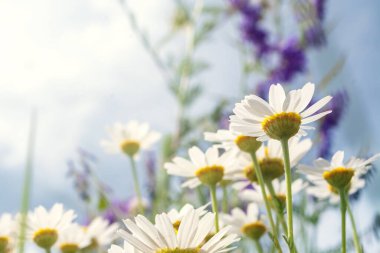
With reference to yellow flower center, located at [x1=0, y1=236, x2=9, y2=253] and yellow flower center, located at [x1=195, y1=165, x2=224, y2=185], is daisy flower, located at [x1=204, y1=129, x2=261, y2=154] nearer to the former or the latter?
yellow flower center, located at [x1=195, y1=165, x2=224, y2=185]

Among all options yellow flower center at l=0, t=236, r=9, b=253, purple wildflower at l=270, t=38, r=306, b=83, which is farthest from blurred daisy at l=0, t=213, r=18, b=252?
purple wildflower at l=270, t=38, r=306, b=83

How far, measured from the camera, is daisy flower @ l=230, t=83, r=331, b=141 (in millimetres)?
486

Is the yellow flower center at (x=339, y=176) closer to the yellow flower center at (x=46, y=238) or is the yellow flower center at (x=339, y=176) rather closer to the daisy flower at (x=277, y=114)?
the daisy flower at (x=277, y=114)

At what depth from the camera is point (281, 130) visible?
49cm

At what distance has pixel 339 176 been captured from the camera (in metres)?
0.56

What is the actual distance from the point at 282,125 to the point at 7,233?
33cm

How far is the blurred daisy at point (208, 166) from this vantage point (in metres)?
0.63

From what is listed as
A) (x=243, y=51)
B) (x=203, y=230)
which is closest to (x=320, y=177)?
(x=203, y=230)

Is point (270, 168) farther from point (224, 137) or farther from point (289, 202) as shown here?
point (289, 202)

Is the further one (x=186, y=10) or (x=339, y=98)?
(x=186, y=10)

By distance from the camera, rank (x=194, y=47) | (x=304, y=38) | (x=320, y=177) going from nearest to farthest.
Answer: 1. (x=320, y=177)
2. (x=304, y=38)
3. (x=194, y=47)

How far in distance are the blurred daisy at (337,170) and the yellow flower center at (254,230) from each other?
107 millimetres

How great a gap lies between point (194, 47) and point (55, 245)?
140cm

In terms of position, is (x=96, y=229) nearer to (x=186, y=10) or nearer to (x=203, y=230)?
(x=203, y=230)
